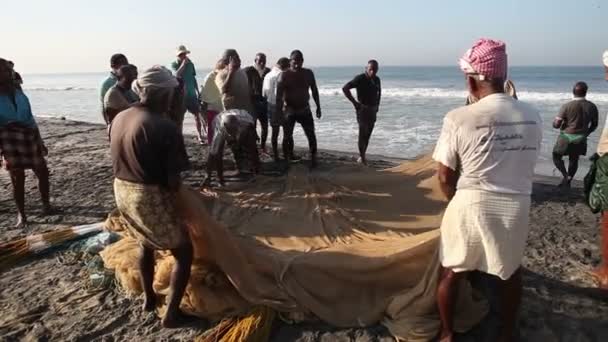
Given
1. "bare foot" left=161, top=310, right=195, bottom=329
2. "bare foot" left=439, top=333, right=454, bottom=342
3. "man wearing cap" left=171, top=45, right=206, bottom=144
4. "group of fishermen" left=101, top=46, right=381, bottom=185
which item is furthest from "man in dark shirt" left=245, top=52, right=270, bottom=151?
"bare foot" left=439, top=333, right=454, bottom=342

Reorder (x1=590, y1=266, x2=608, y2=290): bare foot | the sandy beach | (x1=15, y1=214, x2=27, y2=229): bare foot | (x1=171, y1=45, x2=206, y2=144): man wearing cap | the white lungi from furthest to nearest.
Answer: (x1=171, y1=45, x2=206, y2=144): man wearing cap < (x1=15, y1=214, x2=27, y2=229): bare foot < (x1=590, y1=266, x2=608, y2=290): bare foot < the sandy beach < the white lungi

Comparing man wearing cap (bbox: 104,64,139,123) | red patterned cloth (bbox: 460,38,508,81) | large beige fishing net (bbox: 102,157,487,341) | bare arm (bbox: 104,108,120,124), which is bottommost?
large beige fishing net (bbox: 102,157,487,341)

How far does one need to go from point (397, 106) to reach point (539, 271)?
17.5 m

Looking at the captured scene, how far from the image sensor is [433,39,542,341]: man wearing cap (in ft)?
7.89

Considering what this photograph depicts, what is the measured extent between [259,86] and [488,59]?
6.31m

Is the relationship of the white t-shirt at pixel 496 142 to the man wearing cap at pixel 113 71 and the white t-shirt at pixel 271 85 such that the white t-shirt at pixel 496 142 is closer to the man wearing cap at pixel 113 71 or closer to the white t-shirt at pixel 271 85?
the man wearing cap at pixel 113 71

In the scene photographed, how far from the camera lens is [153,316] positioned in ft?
11.2

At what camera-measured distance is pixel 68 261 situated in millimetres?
4262

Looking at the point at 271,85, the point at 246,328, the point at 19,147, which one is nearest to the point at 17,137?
the point at 19,147

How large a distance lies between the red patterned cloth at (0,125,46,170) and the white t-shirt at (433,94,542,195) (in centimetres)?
468

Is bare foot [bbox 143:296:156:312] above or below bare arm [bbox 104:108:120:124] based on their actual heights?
below

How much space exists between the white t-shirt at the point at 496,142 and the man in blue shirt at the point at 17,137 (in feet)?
15.2

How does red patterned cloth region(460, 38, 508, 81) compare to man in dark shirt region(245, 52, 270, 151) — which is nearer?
red patterned cloth region(460, 38, 508, 81)

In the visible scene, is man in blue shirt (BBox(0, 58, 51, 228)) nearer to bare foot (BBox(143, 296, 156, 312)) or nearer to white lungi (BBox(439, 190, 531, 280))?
bare foot (BBox(143, 296, 156, 312))
